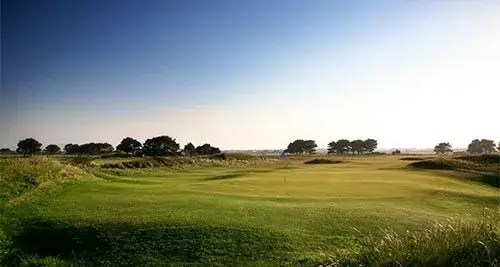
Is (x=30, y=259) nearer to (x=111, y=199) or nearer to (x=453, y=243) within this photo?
(x=111, y=199)

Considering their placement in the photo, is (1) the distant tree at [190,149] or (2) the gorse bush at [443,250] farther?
(1) the distant tree at [190,149]

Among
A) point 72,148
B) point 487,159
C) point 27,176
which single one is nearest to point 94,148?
point 72,148

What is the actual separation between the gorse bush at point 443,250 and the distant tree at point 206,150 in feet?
420

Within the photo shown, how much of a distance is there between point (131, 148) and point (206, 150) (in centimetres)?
3000

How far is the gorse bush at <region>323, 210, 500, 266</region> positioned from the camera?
11228mm

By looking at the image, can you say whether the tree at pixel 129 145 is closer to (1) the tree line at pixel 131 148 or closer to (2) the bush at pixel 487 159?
(1) the tree line at pixel 131 148

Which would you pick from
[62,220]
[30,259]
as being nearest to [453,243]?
[30,259]

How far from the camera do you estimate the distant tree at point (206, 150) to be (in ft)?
465

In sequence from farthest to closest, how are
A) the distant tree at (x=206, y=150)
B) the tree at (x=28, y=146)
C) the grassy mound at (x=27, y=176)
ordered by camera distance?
1. the distant tree at (x=206, y=150)
2. the tree at (x=28, y=146)
3. the grassy mound at (x=27, y=176)

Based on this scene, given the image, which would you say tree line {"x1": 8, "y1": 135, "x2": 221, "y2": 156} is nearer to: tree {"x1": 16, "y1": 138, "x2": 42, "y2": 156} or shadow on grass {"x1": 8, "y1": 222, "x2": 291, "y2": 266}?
tree {"x1": 16, "y1": 138, "x2": 42, "y2": 156}

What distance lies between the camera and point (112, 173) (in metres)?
43.4

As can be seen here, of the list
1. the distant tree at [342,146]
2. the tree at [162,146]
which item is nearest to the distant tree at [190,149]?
the tree at [162,146]

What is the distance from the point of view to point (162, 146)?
122 meters

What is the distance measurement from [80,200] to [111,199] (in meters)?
1.52
